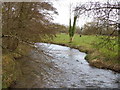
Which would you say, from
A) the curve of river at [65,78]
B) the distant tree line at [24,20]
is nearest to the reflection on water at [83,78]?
the curve of river at [65,78]

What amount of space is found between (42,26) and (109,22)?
480 cm

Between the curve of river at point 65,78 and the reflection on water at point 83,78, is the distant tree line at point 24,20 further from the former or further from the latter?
the reflection on water at point 83,78

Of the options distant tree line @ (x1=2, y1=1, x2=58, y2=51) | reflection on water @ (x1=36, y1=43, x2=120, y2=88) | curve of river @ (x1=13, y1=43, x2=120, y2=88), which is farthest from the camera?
reflection on water @ (x1=36, y1=43, x2=120, y2=88)

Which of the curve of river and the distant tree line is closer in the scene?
the distant tree line

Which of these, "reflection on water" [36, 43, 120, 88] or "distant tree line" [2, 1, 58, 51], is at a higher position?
"distant tree line" [2, 1, 58, 51]

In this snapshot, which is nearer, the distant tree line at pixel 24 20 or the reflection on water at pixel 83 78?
the distant tree line at pixel 24 20

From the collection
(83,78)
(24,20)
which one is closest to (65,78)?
(83,78)

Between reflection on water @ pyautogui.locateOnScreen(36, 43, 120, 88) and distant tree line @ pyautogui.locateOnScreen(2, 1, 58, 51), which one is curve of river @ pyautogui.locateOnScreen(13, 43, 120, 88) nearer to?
reflection on water @ pyautogui.locateOnScreen(36, 43, 120, 88)

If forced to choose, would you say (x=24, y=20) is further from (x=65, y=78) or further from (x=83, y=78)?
(x=83, y=78)

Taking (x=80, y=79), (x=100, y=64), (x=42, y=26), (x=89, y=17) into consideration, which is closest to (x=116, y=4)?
(x=89, y=17)

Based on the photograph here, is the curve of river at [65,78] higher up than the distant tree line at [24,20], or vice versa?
the distant tree line at [24,20]

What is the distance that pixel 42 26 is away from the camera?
402 inches

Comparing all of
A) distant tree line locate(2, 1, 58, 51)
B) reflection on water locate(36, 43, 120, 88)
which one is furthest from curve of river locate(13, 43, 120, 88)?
distant tree line locate(2, 1, 58, 51)

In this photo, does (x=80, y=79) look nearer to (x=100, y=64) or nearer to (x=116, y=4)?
(x=100, y=64)
